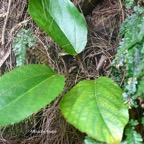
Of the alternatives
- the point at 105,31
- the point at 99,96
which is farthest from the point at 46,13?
the point at 99,96

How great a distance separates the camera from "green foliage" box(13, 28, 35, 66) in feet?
5.27

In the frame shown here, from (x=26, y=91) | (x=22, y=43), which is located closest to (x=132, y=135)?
(x=26, y=91)

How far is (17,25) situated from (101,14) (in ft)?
1.64

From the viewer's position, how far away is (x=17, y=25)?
5.86 ft

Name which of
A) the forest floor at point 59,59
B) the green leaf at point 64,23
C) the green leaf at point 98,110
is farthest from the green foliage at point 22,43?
the green leaf at point 98,110

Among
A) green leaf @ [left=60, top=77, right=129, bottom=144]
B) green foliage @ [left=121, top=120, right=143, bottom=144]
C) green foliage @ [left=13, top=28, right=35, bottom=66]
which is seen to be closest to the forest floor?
green foliage @ [left=13, top=28, right=35, bottom=66]

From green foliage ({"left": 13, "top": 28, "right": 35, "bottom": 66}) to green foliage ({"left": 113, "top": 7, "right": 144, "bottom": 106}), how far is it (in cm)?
53

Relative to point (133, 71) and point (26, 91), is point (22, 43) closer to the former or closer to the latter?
point (26, 91)

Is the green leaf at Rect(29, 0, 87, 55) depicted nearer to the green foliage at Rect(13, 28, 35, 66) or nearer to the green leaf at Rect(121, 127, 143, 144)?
the green foliage at Rect(13, 28, 35, 66)

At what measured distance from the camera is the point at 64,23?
1528 millimetres

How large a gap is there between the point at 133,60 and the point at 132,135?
1.02 feet

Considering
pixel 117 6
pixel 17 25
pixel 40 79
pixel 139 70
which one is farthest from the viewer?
pixel 17 25

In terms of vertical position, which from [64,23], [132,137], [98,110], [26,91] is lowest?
[132,137]

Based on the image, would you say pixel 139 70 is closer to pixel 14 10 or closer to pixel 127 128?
pixel 127 128
